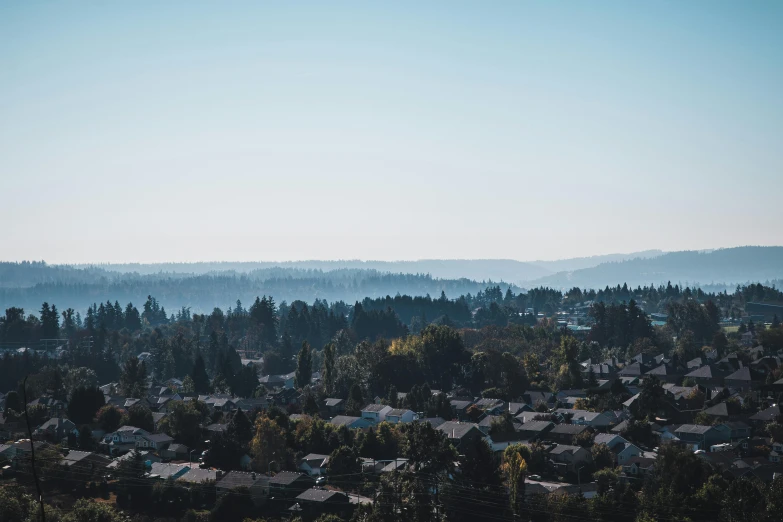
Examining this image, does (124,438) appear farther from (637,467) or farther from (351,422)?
(637,467)

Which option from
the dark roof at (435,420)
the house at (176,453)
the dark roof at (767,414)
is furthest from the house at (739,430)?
the house at (176,453)

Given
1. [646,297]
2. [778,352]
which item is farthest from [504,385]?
[646,297]

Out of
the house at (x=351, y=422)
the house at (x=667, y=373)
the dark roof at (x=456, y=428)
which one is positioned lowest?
the house at (x=351, y=422)

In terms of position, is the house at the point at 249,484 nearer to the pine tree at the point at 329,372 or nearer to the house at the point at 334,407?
the house at the point at 334,407

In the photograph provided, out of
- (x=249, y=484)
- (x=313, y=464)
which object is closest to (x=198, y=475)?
(x=249, y=484)

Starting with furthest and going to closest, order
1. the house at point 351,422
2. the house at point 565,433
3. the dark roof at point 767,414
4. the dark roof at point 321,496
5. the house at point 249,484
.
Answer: the house at point 351,422, the dark roof at point 767,414, the house at point 565,433, the house at point 249,484, the dark roof at point 321,496

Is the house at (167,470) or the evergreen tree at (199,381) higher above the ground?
the evergreen tree at (199,381)
